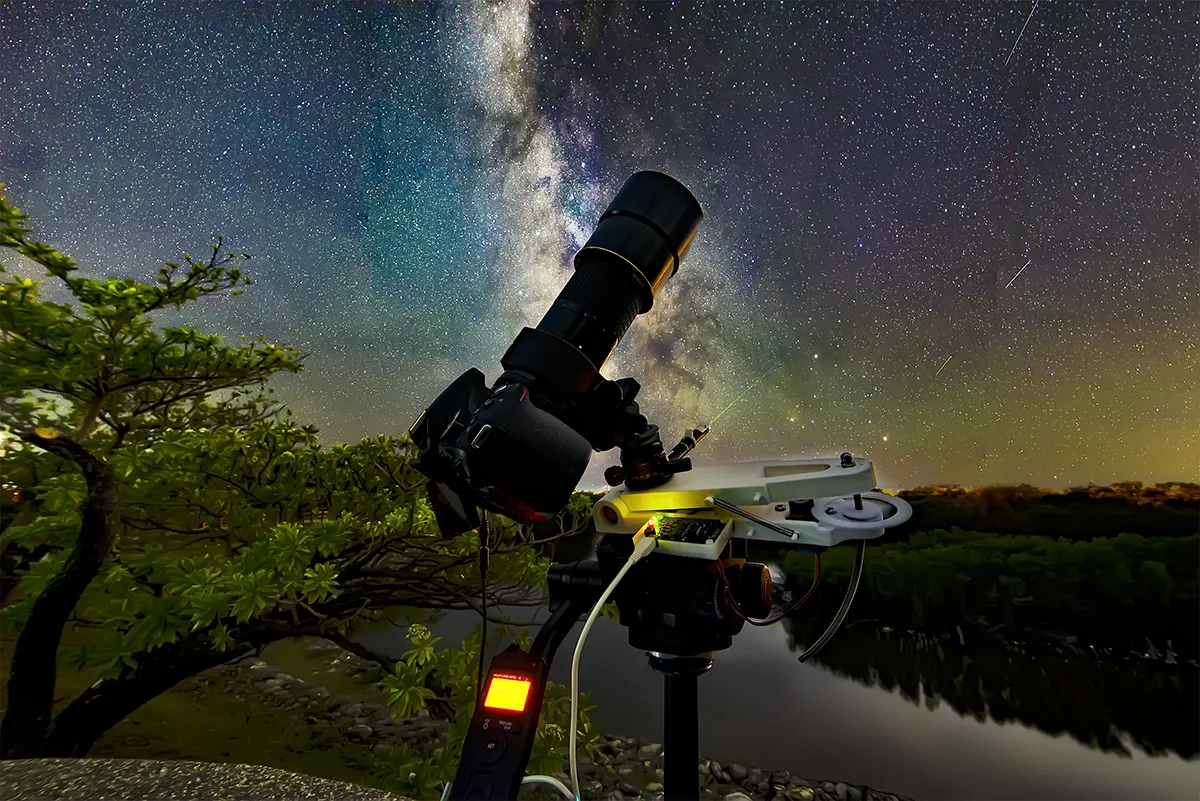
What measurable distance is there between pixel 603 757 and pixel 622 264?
2.05 m

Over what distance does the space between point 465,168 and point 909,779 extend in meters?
3.02

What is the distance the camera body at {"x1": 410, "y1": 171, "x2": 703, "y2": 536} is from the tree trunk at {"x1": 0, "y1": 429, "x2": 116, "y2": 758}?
1792 millimetres

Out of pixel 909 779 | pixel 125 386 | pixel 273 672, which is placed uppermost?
pixel 125 386

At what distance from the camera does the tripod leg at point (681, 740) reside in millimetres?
743

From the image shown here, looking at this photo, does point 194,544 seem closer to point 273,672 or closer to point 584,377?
point 273,672

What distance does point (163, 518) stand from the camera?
2.12m

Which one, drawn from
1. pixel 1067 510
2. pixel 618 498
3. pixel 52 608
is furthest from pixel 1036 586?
pixel 52 608

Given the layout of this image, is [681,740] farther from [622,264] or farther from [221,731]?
[221,731]

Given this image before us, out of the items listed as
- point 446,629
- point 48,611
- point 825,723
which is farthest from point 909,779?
point 48,611

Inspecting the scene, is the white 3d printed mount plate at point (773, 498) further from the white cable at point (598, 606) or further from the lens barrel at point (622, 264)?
the lens barrel at point (622, 264)

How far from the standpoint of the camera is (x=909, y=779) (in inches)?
88.0

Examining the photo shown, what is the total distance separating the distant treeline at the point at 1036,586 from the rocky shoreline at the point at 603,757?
764 millimetres

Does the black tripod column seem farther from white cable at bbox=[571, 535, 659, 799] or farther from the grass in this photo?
the grass

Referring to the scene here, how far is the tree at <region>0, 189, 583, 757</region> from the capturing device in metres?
1.70
